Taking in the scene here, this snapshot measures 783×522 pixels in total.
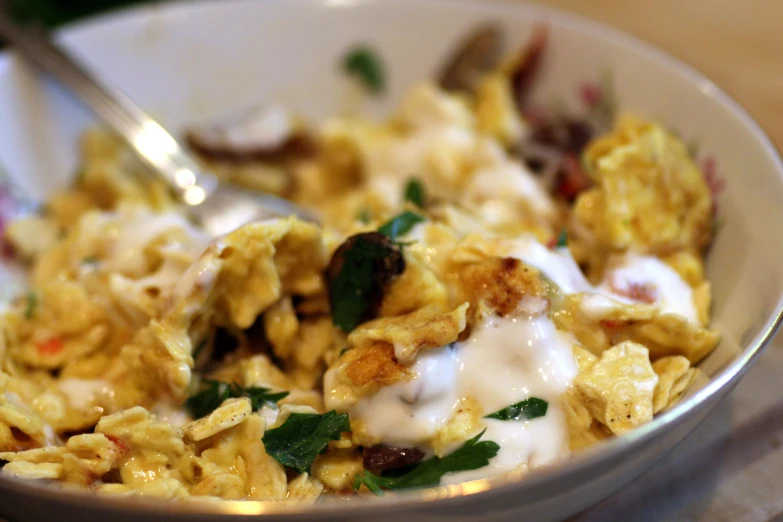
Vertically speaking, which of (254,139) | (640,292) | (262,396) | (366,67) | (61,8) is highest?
(61,8)

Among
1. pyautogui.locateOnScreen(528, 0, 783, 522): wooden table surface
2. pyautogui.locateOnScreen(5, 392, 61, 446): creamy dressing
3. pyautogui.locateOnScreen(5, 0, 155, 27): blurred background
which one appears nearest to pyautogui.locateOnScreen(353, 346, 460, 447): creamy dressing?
pyautogui.locateOnScreen(528, 0, 783, 522): wooden table surface

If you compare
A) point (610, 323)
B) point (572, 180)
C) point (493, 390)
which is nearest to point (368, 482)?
point (493, 390)

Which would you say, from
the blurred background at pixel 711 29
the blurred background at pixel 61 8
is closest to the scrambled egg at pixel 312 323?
the blurred background at pixel 711 29

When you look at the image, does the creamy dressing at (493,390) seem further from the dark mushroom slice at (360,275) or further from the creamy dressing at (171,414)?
the creamy dressing at (171,414)

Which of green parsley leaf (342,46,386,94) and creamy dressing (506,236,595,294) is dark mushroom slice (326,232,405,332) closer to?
creamy dressing (506,236,595,294)

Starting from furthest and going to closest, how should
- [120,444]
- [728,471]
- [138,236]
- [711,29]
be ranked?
[711,29] → [138,236] → [728,471] → [120,444]

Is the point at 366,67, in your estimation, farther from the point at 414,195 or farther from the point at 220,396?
the point at 220,396

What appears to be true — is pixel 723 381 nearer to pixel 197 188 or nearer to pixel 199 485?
pixel 199 485
